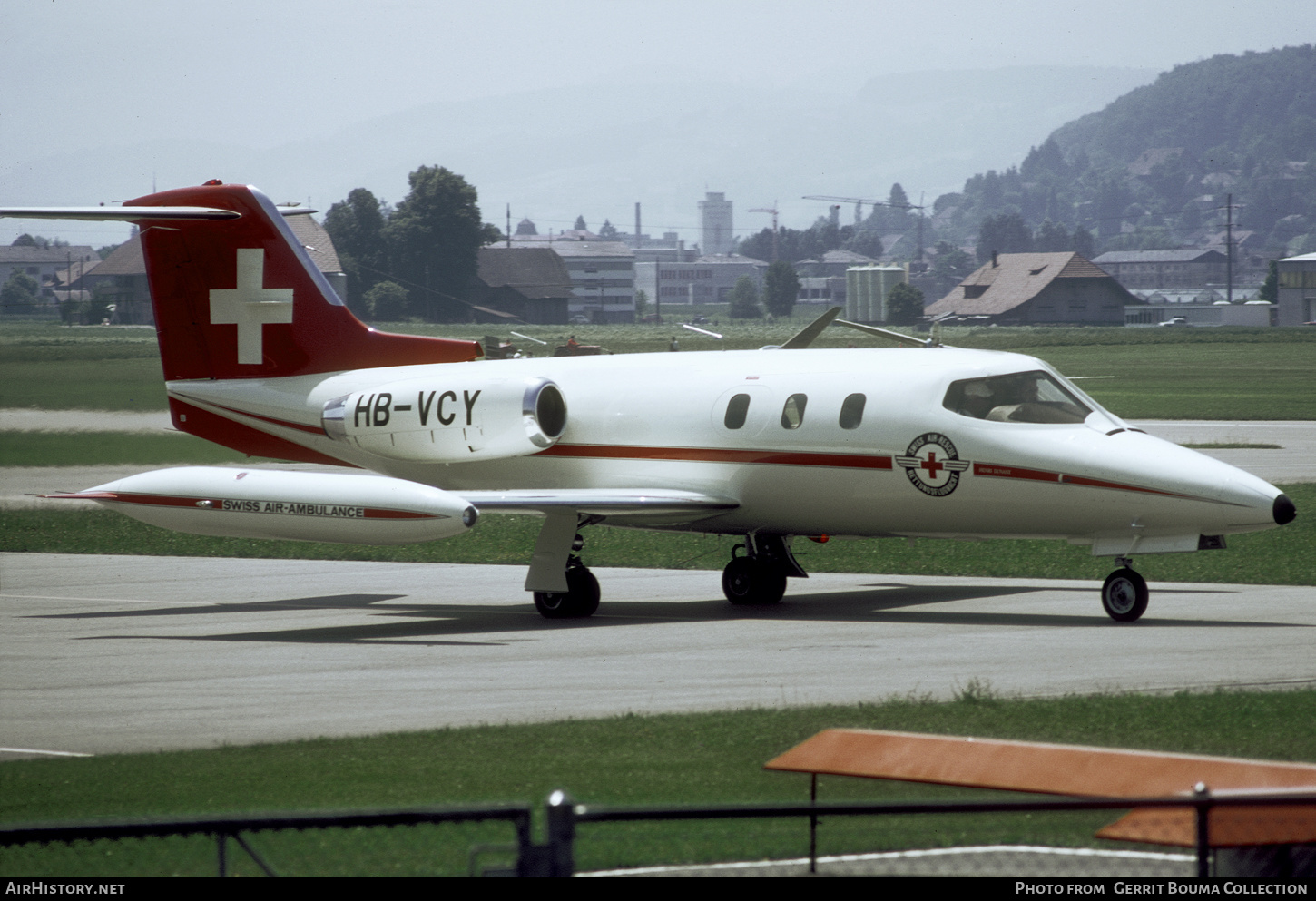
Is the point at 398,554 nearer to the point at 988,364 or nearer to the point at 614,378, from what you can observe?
the point at 614,378

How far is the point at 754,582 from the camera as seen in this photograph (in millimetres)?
19641

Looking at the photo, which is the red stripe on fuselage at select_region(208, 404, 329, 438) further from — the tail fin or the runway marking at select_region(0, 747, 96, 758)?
the runway marking at select_region(0, 747, 96, 758)

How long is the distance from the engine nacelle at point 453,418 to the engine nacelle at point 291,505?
231 cm

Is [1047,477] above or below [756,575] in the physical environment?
above

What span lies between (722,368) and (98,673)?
810 centimetres

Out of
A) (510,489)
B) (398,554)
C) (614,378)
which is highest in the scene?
(614,378)

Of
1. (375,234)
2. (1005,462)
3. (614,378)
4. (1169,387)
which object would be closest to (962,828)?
(1005,462)

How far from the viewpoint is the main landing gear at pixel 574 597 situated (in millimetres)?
18859

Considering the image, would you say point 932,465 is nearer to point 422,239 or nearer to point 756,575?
point 756,575

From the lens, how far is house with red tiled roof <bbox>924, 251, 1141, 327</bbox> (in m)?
147

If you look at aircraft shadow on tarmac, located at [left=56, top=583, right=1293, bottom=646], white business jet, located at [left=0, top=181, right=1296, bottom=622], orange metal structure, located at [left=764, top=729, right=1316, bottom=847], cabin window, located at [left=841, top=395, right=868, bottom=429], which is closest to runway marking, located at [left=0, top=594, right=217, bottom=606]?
aircraft shadow on tarmac, located at [left=56, top=583, right=1293, bottom=646]

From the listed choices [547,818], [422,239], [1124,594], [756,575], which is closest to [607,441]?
[756,575]

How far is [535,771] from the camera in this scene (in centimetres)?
1055

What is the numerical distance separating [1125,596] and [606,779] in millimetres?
8517
